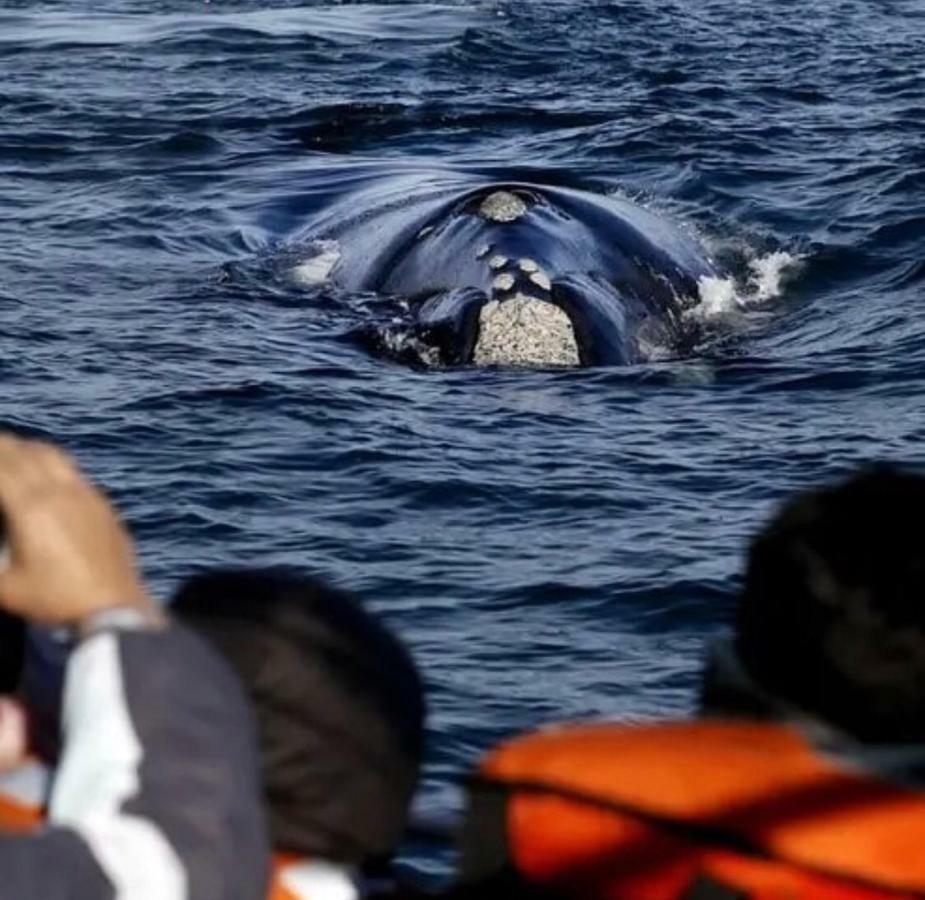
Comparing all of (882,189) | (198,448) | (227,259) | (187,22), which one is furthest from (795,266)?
(187,22)

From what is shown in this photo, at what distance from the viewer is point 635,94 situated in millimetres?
20906

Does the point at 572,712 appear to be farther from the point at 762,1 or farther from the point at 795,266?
the point at 762,1

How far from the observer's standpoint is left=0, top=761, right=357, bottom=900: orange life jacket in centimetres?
356

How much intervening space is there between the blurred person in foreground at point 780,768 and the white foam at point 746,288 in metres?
10.8

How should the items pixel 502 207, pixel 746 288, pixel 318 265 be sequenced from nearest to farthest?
pixel 502 207 → pixel 746 288 → pixel 318 265

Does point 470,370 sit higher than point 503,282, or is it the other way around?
point 503,282

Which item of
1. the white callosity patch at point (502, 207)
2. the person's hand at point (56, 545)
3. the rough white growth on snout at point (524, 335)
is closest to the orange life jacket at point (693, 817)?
the person's hand at point (56, 545)

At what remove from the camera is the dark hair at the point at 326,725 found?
12.1 ft

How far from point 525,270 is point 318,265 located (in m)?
2.15

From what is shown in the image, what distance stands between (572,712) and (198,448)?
3.30 metres

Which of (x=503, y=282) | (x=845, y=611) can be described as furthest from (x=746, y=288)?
(x=845, y=611)

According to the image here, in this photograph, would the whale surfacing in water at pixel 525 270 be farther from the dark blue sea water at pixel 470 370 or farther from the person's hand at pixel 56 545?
the person's hand at pixel 56 545

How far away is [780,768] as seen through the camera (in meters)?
3.54

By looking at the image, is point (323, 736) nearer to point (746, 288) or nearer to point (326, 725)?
point (326, 725)
